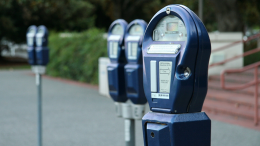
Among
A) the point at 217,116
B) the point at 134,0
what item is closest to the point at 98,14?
the point at 134,0

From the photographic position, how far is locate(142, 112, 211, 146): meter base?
2.54 metres

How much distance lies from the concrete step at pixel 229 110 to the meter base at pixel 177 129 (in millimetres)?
4402

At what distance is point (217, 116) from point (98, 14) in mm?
26519

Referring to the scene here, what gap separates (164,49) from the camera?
2.57m

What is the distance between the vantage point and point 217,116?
7.36 m

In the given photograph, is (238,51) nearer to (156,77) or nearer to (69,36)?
(69,36)

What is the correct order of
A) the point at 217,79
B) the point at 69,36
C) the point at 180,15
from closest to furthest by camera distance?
the point at 180,15 < the point at 217,79 < the point at 69,36

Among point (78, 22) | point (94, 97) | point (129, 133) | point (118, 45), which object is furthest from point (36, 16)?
point (129, 133)

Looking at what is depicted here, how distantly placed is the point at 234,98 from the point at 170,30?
554cm

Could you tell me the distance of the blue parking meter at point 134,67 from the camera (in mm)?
3684

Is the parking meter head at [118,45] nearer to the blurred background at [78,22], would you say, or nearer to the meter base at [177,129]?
the meter base at [177,129]

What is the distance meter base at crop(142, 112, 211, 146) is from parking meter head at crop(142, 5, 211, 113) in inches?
1.8

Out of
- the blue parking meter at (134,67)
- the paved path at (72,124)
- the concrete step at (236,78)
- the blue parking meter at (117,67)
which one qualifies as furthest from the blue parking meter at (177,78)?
the concrete step at (236,78)

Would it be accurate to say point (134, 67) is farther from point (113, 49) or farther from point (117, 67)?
point (113, 49)
